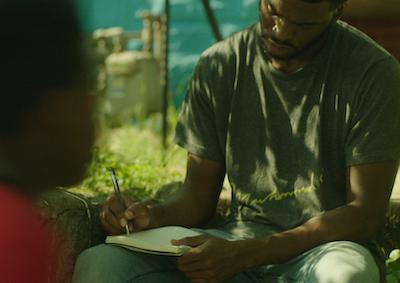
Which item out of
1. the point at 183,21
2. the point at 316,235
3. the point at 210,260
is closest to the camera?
the point at 210,260

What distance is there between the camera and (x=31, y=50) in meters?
2.00

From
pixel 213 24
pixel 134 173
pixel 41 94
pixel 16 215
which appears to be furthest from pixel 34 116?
pixel 213 24

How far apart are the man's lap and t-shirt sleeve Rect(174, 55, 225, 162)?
1.64 feet

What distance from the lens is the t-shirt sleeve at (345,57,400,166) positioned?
372 cm

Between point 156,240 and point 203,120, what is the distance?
63cm

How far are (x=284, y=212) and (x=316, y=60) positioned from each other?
577 mm

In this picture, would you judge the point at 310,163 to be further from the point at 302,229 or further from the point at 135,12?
the point at 135,12

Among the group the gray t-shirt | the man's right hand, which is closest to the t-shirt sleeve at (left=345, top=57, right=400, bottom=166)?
the gray t-shirt

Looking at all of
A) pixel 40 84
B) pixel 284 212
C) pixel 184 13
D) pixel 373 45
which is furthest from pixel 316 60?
pixel 184 13

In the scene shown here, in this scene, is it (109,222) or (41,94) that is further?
(109,222)

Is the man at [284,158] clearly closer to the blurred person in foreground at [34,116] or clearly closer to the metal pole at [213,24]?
the blurred person in foreground at [34,116]

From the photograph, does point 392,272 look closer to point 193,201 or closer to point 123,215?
point 193,201

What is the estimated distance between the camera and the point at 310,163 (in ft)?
12.7

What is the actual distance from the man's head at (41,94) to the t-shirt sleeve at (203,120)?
A: 1958mm
